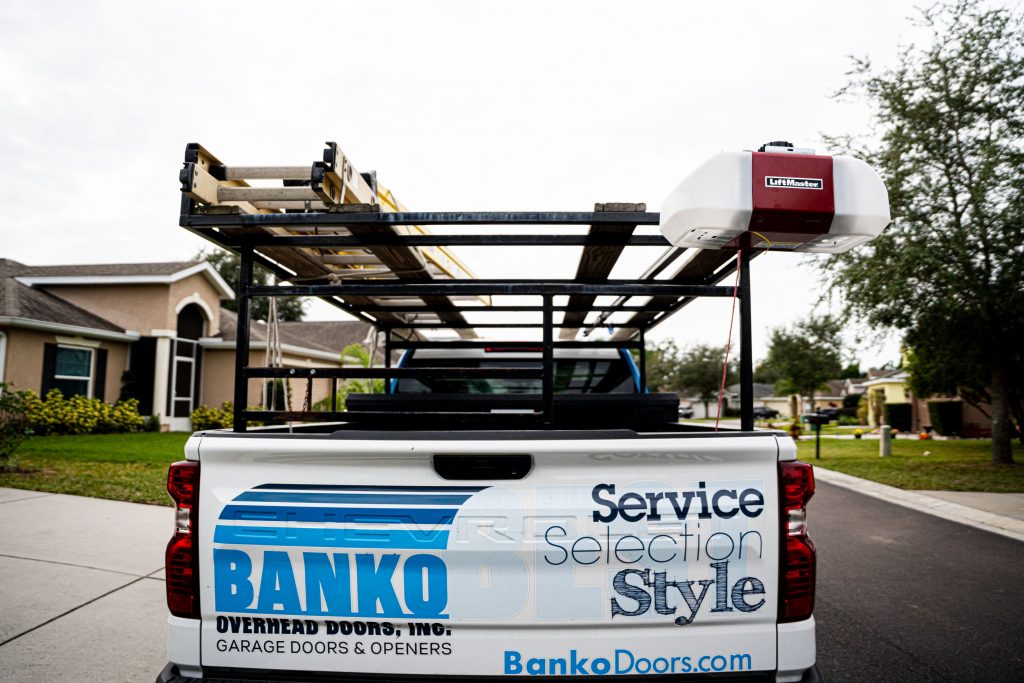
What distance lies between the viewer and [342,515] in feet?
7.12

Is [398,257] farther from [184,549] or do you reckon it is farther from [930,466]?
[930,466]

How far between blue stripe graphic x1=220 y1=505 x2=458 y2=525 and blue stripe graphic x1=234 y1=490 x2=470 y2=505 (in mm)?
21

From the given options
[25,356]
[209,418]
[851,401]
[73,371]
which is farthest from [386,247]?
[851,401]

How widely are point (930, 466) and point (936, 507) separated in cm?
632

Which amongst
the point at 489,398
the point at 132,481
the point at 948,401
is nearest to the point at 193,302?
the point at 132,481

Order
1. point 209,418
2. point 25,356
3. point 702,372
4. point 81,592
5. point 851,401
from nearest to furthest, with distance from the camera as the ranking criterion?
point 81,592, point 25,356, point 209,418, point 851,401, point 702,372

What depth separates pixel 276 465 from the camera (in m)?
2.21

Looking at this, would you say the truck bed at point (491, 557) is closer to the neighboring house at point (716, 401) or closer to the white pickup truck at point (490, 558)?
the white pickup truck at point (490, 558)

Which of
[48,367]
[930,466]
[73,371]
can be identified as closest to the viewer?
[930,466]

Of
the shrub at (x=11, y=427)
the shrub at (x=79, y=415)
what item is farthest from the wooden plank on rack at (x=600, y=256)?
the shrub at (x=79, y=415)

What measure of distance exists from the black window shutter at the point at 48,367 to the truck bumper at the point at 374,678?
66.6 feet

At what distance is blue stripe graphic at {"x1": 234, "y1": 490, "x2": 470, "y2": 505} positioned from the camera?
7.11 feet

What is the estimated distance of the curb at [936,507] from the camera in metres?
9.13

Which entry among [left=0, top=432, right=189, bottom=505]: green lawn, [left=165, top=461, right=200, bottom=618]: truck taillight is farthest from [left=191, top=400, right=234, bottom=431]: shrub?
[left=165, top=461, right=200, bottom=618]: truck taillight
